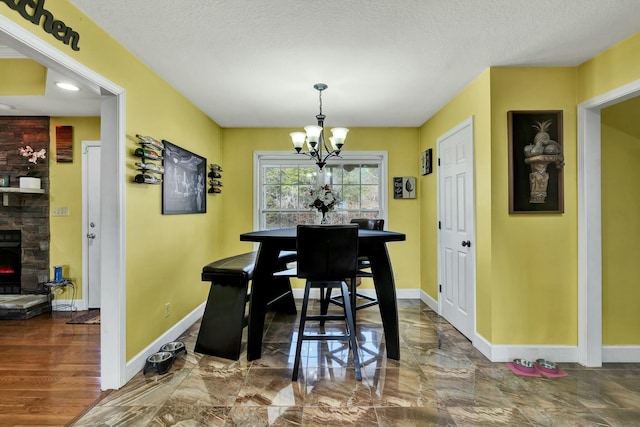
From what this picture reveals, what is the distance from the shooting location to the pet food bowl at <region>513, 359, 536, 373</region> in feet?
7.43

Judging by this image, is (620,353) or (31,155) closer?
(620,353)

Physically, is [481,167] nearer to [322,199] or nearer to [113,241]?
[322,199]

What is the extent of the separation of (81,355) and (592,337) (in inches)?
167

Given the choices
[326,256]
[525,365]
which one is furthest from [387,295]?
[525,365]

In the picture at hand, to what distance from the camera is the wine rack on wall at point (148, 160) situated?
7.41ft

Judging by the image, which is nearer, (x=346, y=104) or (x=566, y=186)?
(x=566, y=186)

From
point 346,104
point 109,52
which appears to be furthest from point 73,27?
point 346,104

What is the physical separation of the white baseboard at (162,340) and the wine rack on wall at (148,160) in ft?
4.44

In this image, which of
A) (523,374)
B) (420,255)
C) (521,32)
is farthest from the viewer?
(420,255)

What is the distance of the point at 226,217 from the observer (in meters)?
4.27

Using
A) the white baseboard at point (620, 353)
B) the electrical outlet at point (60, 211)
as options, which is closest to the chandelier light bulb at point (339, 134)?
the white baseboard at point (620, 353)

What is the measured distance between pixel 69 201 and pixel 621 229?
18.7ft

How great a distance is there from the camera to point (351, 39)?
6.69 ft

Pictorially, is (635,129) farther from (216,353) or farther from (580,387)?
(216,353)
